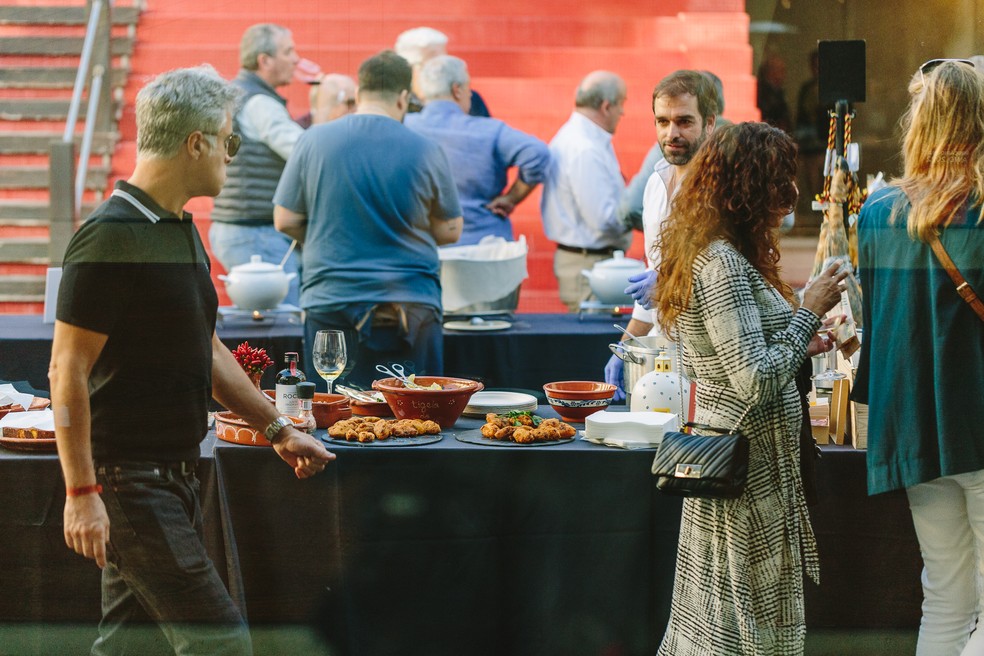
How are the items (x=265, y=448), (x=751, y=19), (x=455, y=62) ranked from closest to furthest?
1. (x=265, y=448)
2. (x=751, y=19)
3. (x=455, y=62)

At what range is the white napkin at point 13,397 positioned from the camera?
2748 millimetres

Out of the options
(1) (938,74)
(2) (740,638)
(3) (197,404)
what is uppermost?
(1) (938,74)

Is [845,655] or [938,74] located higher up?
[938,74]

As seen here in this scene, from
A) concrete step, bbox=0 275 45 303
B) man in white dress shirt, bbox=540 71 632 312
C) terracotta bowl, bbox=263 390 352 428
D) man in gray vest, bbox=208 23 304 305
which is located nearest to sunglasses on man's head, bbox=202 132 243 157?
terracotta bowl, bbox=263 390 352 428

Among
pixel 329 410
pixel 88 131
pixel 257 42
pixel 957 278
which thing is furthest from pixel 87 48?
pixel 957 278

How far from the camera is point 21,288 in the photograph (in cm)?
358

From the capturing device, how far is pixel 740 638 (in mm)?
2020

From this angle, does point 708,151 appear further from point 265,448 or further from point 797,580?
point 265,448

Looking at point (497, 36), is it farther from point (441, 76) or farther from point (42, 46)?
point (42, 46)

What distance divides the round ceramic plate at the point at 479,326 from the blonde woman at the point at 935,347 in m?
1.96

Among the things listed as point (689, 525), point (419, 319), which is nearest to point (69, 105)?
point (419, 319)

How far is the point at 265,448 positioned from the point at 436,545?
441 mm

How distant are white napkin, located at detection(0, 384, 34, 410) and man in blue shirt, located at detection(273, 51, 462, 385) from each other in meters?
→ 0.92

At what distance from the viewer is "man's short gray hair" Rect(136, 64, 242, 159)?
6.09ft
